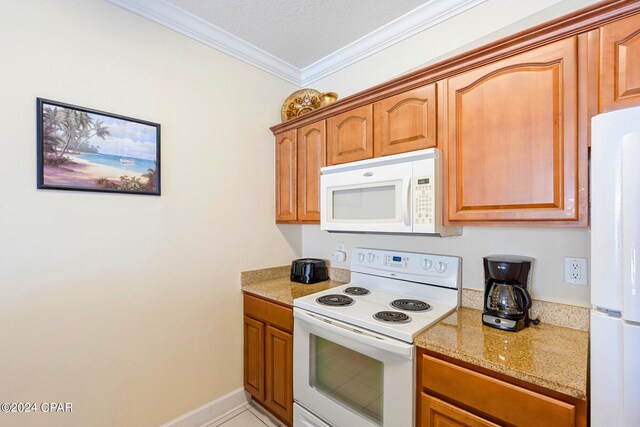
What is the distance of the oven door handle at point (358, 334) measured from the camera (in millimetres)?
1229

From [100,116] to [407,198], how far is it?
66.2 inches

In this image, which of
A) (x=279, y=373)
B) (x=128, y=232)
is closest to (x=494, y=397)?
(x=279, y=373)

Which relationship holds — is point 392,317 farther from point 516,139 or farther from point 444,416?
point 516,139

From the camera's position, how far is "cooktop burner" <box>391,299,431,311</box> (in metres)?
1.56

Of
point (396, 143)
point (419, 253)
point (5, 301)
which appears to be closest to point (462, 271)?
point (419, 253)

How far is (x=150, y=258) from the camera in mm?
1736

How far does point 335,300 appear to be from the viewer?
1713 millimetres

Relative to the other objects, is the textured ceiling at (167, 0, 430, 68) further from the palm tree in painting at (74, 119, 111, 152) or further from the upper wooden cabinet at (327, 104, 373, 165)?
the palm tree in painting at (74, 119, 111, 152)

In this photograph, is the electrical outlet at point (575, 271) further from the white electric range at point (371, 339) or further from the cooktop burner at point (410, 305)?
the cooktop burner at point (410, 305)

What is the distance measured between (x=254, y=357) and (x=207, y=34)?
7.41 feet

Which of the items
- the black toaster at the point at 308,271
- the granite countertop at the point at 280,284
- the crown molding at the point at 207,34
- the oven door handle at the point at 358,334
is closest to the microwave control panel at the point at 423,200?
the oven door handle at the point at 358,334

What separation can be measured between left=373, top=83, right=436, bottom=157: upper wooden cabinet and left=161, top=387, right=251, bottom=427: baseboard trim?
1967 millimetres

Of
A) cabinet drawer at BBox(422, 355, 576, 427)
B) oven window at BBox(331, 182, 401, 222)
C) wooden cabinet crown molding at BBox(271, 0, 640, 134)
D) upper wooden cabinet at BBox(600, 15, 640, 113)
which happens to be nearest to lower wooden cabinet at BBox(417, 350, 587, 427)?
cabinet drawer at BBox(422, 355, 576, 427)

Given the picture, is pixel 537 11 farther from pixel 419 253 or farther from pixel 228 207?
pixel 228 207
